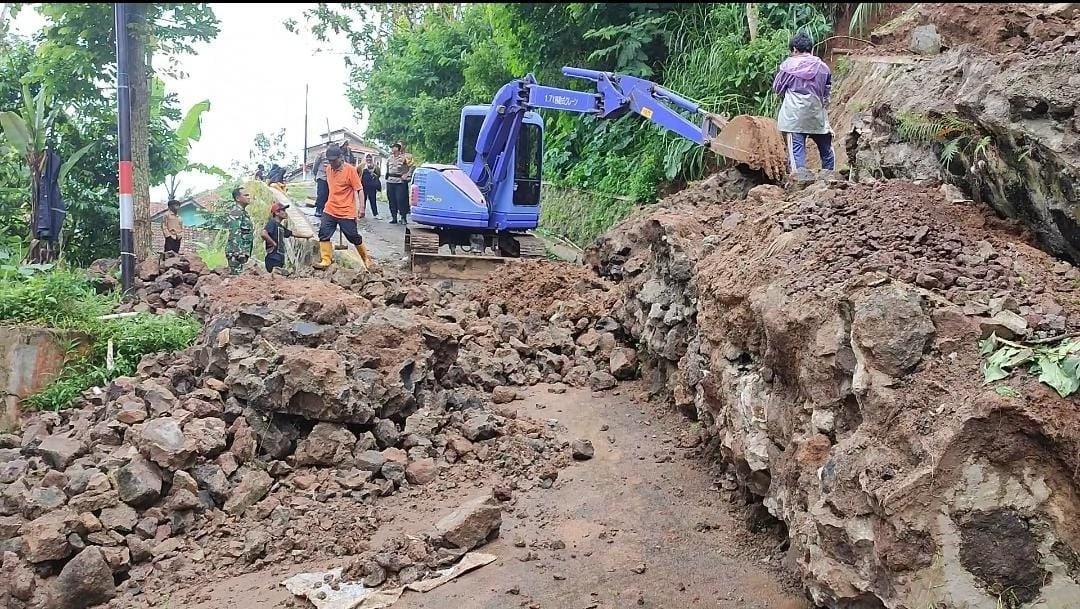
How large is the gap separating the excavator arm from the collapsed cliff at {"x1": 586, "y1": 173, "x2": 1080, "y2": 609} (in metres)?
3.60

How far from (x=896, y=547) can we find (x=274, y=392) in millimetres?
4150

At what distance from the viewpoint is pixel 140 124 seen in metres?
11.2

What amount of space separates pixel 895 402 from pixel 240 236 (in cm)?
1441

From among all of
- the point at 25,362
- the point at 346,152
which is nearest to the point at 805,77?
the point at 346,152

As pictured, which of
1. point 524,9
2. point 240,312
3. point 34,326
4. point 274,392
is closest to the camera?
point 274,392

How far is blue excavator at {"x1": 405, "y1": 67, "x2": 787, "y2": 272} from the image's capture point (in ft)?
35.6

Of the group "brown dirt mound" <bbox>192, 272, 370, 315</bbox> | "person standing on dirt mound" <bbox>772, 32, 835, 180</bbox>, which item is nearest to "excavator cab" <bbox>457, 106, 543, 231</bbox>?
"brown dirt mound" <bbox>192, 272, 370, 315</bbox>

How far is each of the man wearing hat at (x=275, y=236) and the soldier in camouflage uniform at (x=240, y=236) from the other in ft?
1.54

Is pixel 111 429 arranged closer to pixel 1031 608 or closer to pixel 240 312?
pixel 240 312

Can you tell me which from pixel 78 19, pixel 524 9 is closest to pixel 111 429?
pixel 78 19

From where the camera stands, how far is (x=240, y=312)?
21.9 ft

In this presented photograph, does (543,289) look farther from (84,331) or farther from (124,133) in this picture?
(124,133)

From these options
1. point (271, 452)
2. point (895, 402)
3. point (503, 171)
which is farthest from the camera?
point (503, 171)

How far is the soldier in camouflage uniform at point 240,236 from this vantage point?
11.8 meters
